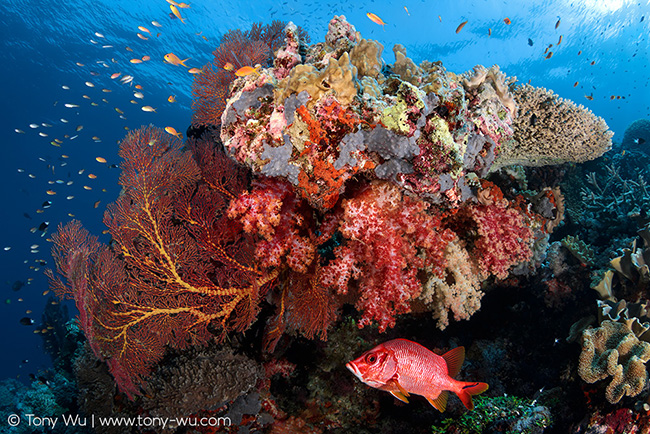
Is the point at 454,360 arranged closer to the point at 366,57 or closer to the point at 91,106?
the point at 366,57

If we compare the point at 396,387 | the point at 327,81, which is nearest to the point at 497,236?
the point at 396,387

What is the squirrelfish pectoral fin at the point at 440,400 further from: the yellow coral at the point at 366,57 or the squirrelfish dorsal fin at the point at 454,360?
the yellow coral at the point at 366,57

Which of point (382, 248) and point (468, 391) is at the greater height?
point (382, 248)

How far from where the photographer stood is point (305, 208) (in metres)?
3.34

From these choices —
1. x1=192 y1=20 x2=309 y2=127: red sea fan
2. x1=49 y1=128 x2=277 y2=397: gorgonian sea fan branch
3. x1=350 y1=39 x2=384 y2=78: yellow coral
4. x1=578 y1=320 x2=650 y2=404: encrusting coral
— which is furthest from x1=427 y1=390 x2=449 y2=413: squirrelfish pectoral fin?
x1=192 y1=20 x2=309 y2=127: red sea fan

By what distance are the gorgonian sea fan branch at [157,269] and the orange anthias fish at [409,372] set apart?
1.65 meters

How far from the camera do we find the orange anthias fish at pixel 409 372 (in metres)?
2.15

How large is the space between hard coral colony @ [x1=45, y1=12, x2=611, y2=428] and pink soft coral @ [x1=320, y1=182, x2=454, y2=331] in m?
0.01

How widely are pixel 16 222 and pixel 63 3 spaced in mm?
59185

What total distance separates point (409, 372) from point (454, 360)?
466 mm

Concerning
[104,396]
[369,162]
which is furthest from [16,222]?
[369,162]

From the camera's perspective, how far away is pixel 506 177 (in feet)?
16.3

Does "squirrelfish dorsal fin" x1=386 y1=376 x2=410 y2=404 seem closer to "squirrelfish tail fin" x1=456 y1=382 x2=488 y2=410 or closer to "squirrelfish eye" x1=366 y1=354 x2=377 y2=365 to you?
"squirrelfish eye" x1=366 y1=354 x2=377 y2=365

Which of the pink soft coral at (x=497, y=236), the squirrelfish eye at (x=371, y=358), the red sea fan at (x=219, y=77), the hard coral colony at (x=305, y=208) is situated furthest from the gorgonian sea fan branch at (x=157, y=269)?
the pink soft coral at (x=497, y=236)
